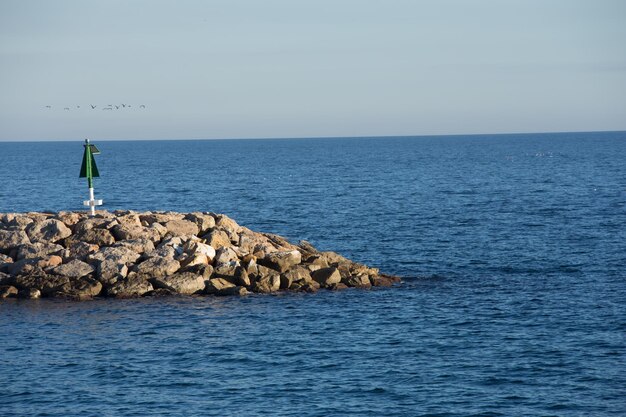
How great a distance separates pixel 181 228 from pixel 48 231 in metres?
5.79

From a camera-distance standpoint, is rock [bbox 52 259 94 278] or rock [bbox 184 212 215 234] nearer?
rock [bbox 52 259 94 278]

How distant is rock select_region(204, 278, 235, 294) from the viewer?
3900 cm

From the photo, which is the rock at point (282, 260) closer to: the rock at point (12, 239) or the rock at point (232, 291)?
the rock at point (232, 291)

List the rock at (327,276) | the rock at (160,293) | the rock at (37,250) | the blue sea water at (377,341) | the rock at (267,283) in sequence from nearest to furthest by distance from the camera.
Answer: the blue sea water at (377,341) < the rock at (160,293) < the rock at (267,283) < the rock at (37,250) < the rock at (327,276)

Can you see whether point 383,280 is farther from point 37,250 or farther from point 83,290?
point 37,250

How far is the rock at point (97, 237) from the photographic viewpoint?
1614 inches

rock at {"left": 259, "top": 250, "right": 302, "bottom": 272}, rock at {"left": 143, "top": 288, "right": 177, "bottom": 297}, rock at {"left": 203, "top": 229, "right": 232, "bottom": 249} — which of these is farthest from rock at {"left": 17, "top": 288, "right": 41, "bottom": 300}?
rock at {"left": 259, "top": 250, "right": 302, "bottom": 272}

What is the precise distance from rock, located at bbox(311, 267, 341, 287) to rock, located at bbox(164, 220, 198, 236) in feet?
19.9

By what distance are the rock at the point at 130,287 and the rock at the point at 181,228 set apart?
417 cm

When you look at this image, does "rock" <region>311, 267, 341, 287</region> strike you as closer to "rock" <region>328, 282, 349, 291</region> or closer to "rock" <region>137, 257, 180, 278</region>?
"rock" <region>328, 282, 349, 291</region>

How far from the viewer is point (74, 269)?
39.0 meters

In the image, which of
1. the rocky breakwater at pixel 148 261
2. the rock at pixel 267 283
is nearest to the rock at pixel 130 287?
the rocky breakwater at pixel 148 261

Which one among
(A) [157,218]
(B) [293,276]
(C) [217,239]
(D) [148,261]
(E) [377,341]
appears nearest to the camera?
(E) [377,341]

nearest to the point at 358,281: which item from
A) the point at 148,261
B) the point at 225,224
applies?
the point at 225,224
